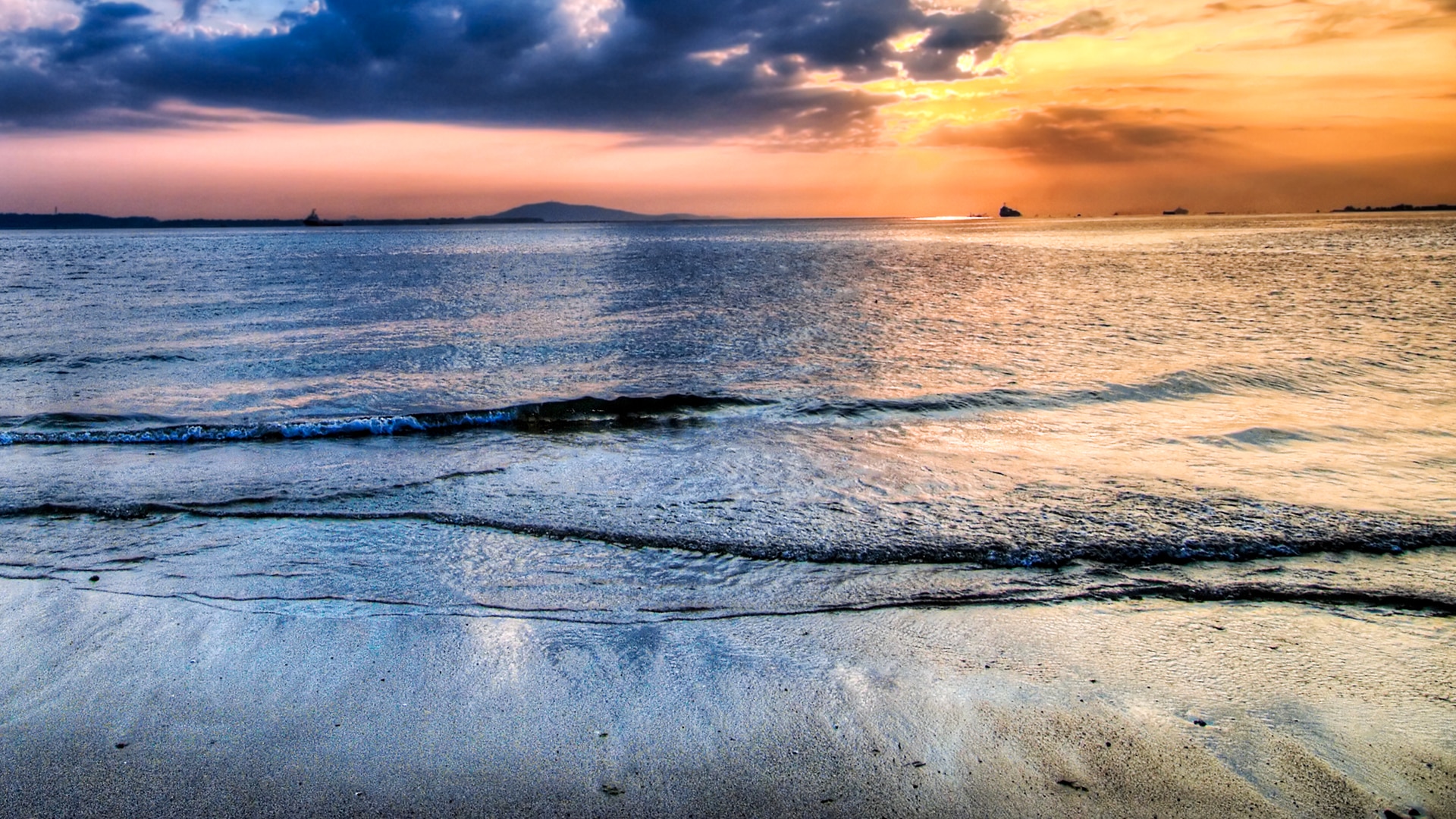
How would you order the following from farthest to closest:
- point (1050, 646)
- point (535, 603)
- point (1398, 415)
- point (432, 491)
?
1. point (1398, 415)
2. point (432, 491)
3. point (535, 603)
4. point (1050, 646)

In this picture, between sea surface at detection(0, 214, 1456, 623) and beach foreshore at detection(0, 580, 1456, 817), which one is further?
sea surface at detection(0, 214, 1456, 623)

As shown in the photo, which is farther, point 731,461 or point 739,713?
point 731,461

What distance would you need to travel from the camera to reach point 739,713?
12.1ft

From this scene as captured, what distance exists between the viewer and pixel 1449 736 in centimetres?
347

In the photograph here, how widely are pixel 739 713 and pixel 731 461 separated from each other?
5.03m

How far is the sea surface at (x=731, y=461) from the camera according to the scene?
17.5 ft

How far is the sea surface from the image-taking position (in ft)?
17.5

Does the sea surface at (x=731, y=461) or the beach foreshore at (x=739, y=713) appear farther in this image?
the sea surface at (x=731, y=461)

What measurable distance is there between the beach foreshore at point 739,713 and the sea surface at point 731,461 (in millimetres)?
391

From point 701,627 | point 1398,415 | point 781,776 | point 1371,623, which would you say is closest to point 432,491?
point 701,627

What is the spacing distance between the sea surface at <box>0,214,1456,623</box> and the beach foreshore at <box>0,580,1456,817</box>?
0.39 meters

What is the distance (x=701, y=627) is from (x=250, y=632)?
8.99 feet

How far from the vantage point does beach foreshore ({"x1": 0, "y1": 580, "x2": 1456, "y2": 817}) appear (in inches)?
122

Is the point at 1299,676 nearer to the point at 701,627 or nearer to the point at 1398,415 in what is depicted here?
the point at 701,627
